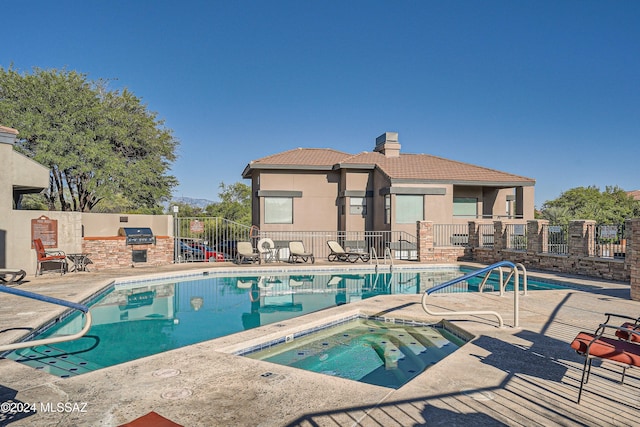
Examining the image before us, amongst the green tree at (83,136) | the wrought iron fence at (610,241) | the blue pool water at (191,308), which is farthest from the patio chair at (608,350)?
the green tree at (83,136)

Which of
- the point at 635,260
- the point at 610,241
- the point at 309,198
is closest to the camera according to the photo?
the point at 635,260

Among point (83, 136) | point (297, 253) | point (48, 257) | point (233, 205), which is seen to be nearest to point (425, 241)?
point (297, 253)

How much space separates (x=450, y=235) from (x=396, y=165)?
4723mm

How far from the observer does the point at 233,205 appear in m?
43.6

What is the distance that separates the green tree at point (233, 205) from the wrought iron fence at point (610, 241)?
103ft

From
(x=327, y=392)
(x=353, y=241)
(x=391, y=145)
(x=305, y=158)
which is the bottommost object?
(x=327, y=392)

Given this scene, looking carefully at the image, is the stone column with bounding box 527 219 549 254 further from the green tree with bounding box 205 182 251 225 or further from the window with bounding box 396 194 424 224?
the green tree with bounding box 205 182 251 225

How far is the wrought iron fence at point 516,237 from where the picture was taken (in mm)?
16734

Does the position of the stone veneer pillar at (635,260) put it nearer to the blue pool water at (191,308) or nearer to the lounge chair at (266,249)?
the blue pool water at (191,308)

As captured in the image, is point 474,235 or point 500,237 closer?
point 500,237

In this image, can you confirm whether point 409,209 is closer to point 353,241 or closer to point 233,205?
point 353,241

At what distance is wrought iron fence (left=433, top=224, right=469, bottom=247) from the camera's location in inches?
800

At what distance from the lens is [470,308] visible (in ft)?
26.8

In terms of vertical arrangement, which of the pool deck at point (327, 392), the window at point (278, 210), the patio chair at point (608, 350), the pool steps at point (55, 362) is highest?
the window at point (278, 210)
